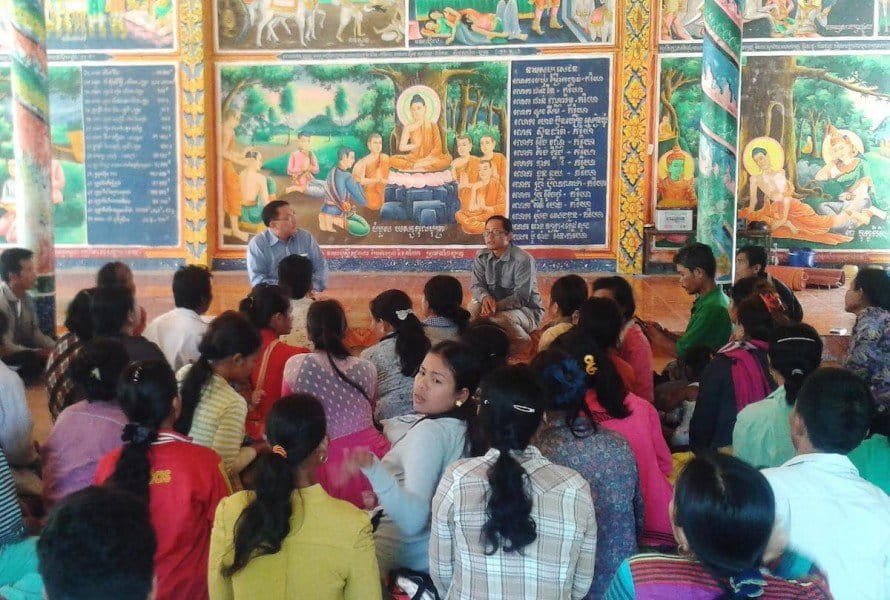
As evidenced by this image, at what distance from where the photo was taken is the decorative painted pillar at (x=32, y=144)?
6.80 meters

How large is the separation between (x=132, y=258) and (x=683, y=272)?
837 centimetres

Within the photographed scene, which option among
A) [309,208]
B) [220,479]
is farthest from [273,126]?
[220,479]

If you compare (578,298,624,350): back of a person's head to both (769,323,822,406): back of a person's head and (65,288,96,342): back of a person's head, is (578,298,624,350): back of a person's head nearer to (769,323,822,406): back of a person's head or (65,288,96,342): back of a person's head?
(769,323,822,406): back of a person's head

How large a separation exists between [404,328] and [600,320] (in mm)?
866

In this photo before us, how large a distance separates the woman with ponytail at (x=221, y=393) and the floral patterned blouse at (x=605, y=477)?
4.00 ft

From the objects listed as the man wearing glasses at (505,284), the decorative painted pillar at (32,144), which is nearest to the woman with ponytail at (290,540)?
the man wearing glasses at (505,284)

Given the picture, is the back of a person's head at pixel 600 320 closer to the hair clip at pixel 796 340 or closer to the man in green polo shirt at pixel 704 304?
the hair clip at pixel 796 340

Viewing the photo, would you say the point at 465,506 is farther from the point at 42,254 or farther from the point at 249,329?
the point at 42,254

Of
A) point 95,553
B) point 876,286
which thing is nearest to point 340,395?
point 95,553

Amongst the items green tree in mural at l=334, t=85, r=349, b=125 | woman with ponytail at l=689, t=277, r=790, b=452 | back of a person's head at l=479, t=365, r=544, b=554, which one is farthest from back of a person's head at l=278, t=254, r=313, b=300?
green tree in mural at l=334, t=85, r=349, b=125

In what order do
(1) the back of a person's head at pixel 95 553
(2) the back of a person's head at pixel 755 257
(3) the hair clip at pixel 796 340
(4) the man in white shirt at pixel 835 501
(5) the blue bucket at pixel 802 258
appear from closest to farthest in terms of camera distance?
(1) the back of a person's head at pixel 95 553 → (4) the man in white shirt at pixel 835 501 → (3) the hair clip at pixel 796 340 → (2) the back of a person's head at pixel 755 257 → (5) the blue bucket at pixel 802 258

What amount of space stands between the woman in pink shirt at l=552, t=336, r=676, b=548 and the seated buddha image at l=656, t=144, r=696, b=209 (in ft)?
28.4

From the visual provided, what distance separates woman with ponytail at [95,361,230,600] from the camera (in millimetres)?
2305

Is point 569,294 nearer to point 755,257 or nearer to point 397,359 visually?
point 397,359
